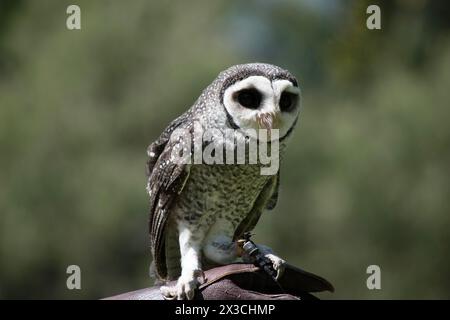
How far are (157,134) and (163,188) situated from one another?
22.5 ft

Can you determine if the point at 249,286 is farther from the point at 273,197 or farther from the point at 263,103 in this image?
the point at 263,103

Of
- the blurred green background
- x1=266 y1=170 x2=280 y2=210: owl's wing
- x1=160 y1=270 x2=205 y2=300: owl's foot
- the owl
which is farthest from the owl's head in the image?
the blurred green background

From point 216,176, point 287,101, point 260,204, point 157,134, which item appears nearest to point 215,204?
point 216,176

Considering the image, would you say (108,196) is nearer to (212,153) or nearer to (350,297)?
(350,297)

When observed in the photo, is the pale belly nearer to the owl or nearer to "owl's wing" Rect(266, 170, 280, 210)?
the owl

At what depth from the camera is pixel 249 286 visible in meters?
2.81

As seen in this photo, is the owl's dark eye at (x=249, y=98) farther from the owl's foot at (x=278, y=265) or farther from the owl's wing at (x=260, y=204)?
the owl's foot at (x=278, y=265)

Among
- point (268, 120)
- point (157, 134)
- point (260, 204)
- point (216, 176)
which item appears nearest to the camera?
point (268, 120)

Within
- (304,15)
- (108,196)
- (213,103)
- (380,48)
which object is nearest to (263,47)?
(304,15)

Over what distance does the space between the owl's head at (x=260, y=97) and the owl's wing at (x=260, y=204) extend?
0.29 meters

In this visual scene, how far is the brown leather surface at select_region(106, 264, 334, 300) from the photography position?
2.77 meters

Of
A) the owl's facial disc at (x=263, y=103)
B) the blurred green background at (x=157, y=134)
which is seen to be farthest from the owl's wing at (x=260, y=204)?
the blurred green background at (x=157, y=134)

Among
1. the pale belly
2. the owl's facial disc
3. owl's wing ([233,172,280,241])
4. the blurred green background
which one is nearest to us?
the owl's facial disc
